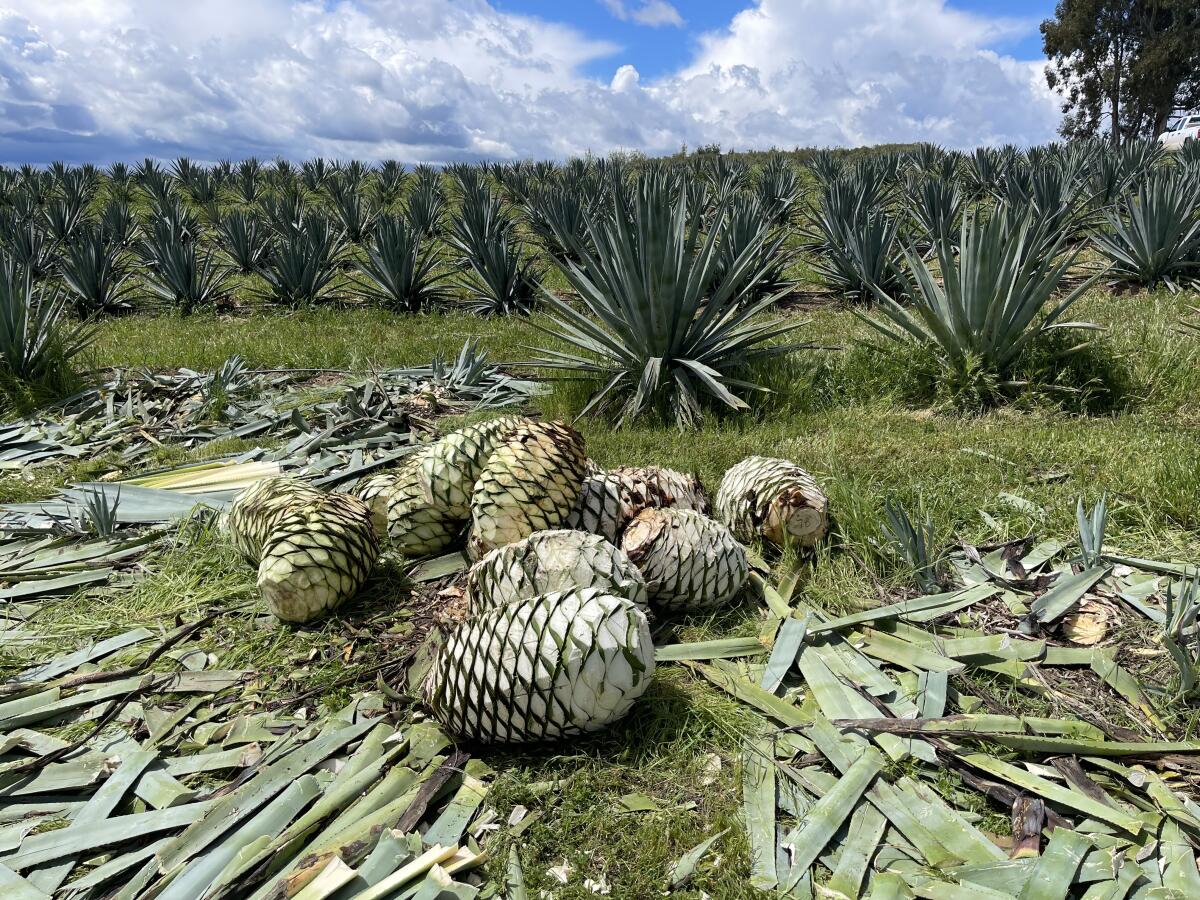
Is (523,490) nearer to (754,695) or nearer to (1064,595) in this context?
(754,695)

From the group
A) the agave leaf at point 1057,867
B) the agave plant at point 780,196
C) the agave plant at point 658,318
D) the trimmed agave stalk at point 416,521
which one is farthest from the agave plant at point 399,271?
the agave leaf at point 1057,867

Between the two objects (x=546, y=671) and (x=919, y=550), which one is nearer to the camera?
(x=546, y=671)

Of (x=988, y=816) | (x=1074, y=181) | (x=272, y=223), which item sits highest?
(x=1074, y=181)

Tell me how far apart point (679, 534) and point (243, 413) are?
12.0 feet

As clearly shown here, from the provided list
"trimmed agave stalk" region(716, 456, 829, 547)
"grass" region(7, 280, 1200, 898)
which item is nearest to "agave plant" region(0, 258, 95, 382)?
"grass" region(7, 280, 1200, 898)

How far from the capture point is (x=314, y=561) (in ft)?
8.54

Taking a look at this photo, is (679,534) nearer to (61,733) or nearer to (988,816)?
(988,816)

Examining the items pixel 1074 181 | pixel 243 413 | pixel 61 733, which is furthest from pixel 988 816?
pixel 1074 181

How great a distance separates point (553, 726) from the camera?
197 cm

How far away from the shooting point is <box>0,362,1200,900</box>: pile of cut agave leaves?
1632mm

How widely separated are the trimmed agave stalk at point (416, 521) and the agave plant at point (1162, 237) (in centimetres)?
767

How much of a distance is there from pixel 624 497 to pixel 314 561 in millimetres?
1149

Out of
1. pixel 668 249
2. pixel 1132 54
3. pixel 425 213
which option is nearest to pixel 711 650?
pixel 668 249

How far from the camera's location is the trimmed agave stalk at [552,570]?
231 cm
